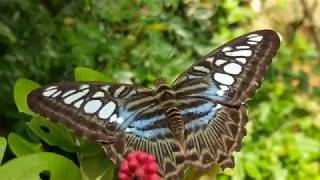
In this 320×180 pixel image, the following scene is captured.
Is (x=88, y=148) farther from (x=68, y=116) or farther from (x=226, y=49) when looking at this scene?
(x=226, y=49)

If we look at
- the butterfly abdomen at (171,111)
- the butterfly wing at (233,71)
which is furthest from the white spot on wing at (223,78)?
the butterfly abdomen at (171,111)

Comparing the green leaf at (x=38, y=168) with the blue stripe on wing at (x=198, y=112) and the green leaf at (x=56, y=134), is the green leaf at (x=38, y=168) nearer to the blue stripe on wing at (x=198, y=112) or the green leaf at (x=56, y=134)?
the green leaf at (x=56, y=134)

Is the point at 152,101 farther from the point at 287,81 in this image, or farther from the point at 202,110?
the point at 287,81

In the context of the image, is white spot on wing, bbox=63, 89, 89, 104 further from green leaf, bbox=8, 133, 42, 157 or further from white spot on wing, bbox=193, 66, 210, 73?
white spot on wing, bbox=193, 66, 210, 73

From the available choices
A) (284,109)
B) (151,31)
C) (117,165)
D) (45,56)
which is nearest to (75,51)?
(45,56)

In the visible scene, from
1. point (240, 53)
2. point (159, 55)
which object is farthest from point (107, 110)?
point (159, 55)

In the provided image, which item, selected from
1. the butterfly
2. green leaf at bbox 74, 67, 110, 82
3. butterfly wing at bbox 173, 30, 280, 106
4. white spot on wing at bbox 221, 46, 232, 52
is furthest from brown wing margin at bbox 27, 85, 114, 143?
white spot on wing at bbox 221, 46, 232, 52
